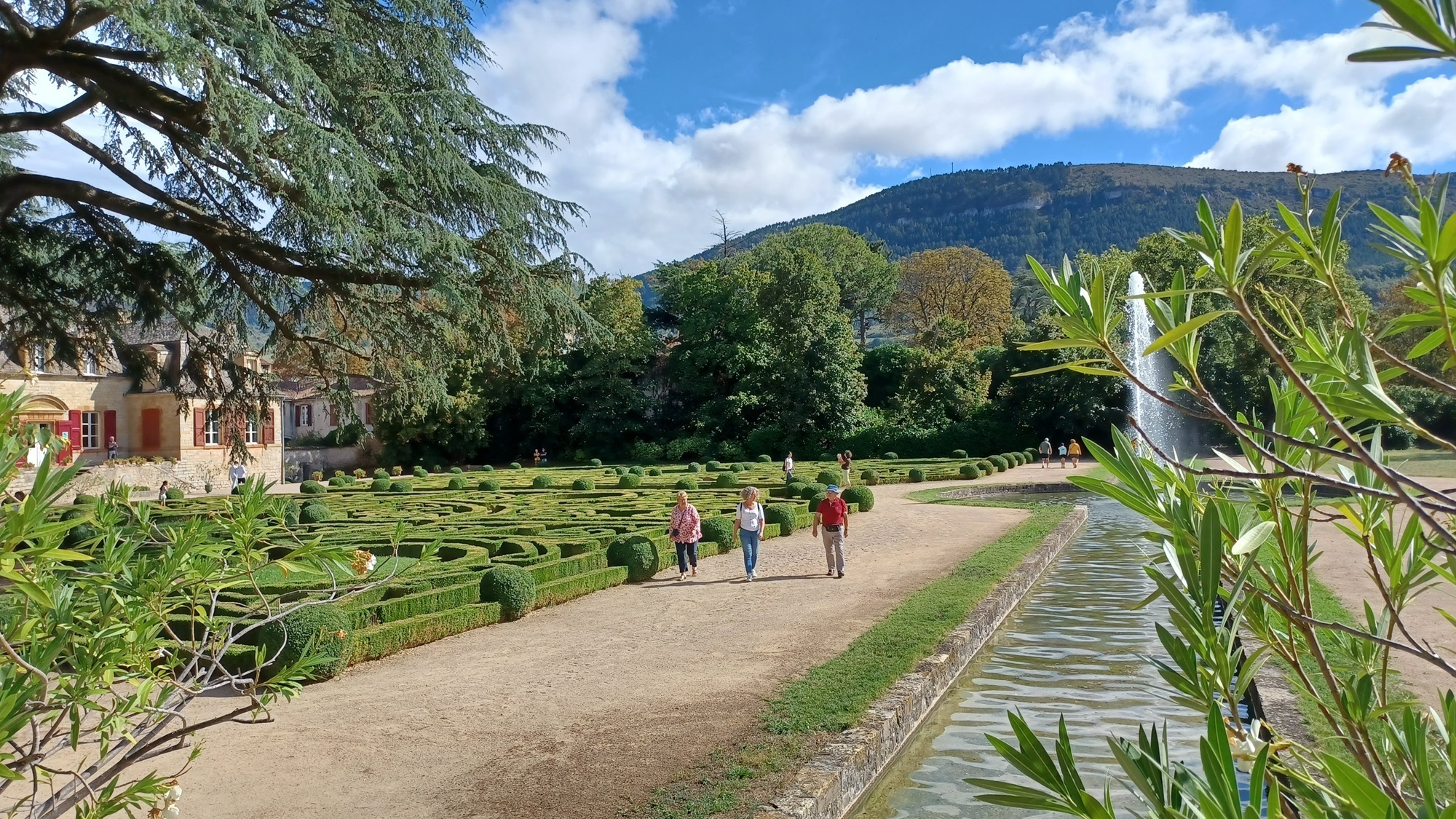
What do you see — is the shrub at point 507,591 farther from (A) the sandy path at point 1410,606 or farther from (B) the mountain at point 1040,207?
(B) the mountain at point 1040,207

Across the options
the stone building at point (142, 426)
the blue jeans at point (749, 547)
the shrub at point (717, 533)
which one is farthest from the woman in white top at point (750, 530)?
the stone building at point (142, 426)

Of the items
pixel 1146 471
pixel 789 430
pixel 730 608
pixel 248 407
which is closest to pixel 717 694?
pixel 730 608

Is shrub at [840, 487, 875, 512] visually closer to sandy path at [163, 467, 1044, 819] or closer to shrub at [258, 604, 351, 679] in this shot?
sandy path at [163, 467, 1044, 819]

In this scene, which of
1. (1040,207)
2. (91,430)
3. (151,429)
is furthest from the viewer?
(1040,207)

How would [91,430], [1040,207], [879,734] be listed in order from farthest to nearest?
[1040,207] → [91,430] → [879,734]

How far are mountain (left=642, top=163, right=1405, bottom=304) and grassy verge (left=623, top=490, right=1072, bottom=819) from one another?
117684mm

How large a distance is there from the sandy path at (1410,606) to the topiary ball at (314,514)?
50.5ft

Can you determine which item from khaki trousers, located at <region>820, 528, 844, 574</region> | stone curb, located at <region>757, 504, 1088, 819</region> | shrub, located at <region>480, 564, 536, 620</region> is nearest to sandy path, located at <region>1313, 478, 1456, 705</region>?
stone curb, located at <region>757, 504, 1088, 819</region>

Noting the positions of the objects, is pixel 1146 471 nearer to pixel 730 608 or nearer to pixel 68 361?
pixel 730 608

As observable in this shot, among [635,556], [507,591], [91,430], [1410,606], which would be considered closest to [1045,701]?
[1410,606]

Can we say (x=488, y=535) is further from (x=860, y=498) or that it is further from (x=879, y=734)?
(x=879, y=734)

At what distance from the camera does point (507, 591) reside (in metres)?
9.84

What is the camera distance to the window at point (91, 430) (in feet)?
102

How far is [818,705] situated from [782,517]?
9881 millimetres
